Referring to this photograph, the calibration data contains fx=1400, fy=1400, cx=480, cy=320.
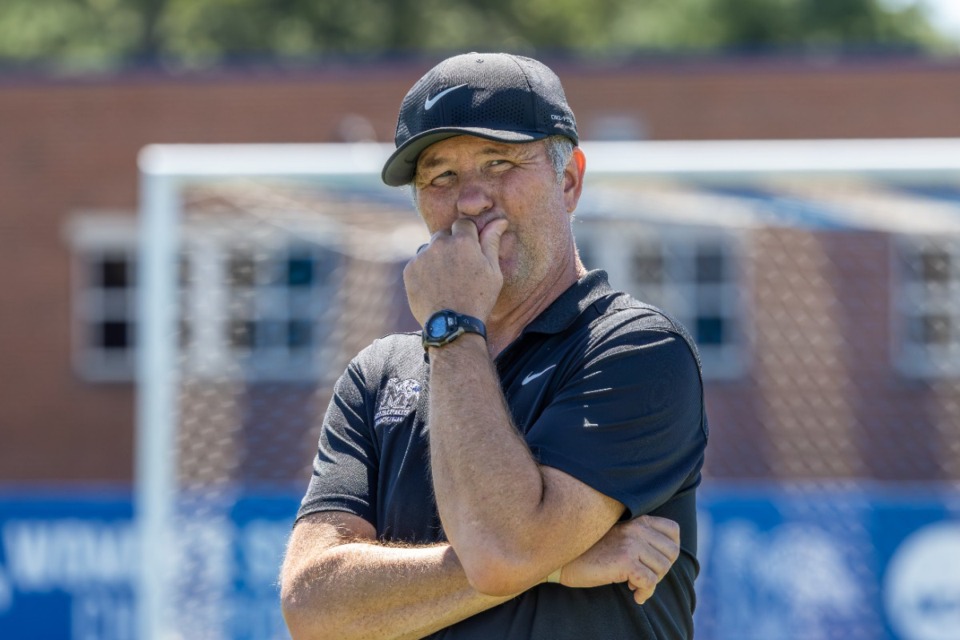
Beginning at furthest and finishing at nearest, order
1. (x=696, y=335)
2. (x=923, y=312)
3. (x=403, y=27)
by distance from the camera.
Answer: (x=403, y=27), (x=696, y=335), (x=923, y=312)

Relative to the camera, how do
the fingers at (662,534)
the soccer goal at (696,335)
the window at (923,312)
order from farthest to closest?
the window at (923,312) → the soccer goal at (696,335) → the fingers at (662,534)

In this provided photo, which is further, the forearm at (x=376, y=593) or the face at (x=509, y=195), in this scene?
the face at (x=509, y=195)

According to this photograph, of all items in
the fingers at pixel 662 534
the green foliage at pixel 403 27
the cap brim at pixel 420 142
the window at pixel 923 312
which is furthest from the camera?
the green foliage at pixel 403 27

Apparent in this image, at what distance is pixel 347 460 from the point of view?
271 cm

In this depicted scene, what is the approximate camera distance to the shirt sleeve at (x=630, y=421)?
2.38 m

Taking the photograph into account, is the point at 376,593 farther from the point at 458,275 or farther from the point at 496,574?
the point at 458,275

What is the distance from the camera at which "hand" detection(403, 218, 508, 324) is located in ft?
8.14

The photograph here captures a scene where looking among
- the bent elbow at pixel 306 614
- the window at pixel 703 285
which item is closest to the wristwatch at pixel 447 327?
the bent elbow at pixel 306 614

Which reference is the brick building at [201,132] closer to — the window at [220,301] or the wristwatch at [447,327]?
the window at [220,301]

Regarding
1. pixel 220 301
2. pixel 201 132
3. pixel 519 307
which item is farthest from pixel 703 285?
pixel 519 307

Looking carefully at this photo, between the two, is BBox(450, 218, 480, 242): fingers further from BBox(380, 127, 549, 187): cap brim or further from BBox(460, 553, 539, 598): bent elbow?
BBox(460, 553, 539, 598): bent elbow

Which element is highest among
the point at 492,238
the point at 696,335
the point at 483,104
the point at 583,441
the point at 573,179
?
the point at 483,104

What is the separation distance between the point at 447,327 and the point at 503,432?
223 mm

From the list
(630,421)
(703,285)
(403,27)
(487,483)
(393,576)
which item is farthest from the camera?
(403,27)
